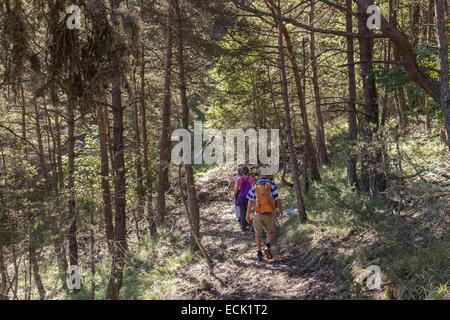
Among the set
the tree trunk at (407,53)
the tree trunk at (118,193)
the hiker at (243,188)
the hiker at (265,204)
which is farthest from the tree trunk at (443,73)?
the hiker at (243,188)

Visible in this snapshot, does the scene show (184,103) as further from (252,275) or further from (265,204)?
(252,275)

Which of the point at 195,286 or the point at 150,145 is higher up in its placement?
the point at 150,145

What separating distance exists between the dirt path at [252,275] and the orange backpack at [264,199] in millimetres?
1198

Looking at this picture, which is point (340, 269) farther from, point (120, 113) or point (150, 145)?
point (150, 145)

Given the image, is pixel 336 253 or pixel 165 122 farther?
pixel 165 122

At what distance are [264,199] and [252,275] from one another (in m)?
1.63

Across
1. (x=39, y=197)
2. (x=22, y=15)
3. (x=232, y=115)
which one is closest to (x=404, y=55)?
(x=22, y=15)

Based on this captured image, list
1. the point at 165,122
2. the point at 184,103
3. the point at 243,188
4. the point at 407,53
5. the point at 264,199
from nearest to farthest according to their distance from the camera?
the point at 407,53, the point at 264,199, the point at 184,103, the point at 243,188, the point at 165,122

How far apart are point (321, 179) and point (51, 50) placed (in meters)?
12.2

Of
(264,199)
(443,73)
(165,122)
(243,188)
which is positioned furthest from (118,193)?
(165,122)

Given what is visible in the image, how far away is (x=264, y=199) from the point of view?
32.2 feet

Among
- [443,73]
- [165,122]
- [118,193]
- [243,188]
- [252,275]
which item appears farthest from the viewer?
[165,122]

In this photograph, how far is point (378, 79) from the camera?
889 centimetres
